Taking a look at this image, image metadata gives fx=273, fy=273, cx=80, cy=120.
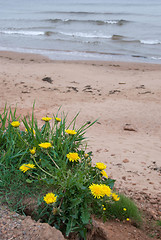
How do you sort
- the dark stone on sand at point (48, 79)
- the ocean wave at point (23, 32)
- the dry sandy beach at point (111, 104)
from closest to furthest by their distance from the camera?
1. the dry sandy beach at point (111, 104)
2. the dark stone on sand at point (48, 79)
3. the ocean wave at point (23, 32)

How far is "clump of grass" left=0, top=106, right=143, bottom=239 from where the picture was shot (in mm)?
2018

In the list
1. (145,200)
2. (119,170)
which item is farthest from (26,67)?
(145,200)

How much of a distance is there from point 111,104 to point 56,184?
469 cm

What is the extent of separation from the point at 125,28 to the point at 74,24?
495cm

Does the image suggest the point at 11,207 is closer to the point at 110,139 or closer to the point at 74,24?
the point at 110,139

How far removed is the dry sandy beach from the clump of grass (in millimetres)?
916

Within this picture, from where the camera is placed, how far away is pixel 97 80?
28.9 feet

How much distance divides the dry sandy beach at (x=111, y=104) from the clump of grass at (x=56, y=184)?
92 cm

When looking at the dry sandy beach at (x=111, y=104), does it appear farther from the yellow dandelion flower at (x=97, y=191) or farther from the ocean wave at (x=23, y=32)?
the ocean wave at (x=23, y=32)

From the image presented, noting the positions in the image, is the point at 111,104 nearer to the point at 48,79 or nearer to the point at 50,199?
the point at 48,79

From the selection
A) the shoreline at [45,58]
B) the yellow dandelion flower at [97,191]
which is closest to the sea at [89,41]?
the shoreline at [45,58]

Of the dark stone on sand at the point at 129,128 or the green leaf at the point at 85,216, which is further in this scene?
the dark stone on sand at the point at 129,128

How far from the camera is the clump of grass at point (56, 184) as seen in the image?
2.02m

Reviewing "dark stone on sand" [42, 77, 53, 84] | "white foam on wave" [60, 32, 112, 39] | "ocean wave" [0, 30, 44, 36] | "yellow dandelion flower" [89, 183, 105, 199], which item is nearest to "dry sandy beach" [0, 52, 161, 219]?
"dark stone on sand" [42, 77, 53, 84]
